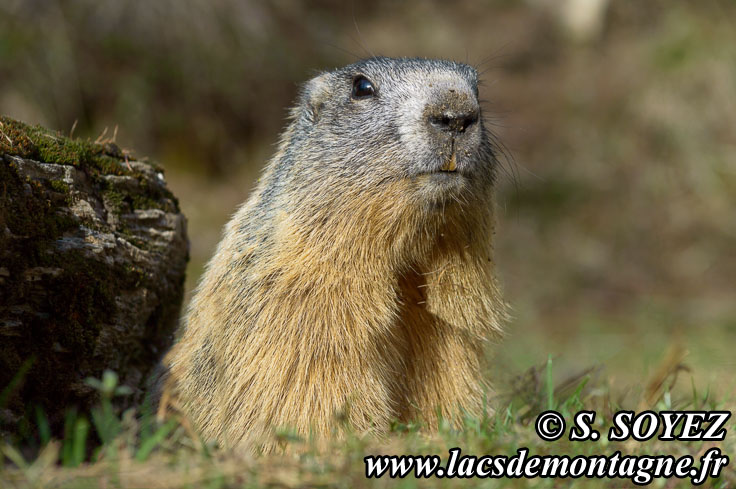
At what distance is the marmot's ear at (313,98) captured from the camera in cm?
503

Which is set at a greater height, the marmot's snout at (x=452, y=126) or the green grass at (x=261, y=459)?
the marmot's snout at (x=452, y=126)

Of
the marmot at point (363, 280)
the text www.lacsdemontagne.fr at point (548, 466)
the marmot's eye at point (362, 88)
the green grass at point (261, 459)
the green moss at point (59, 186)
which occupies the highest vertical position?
the marmot's eye at point (362, 88)

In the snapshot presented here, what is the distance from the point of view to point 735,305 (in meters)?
11.9

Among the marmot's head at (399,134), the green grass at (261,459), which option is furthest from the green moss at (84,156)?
the green grass at (261,459)

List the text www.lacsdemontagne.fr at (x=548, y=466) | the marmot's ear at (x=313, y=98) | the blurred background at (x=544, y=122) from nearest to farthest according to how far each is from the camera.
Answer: the text www.lacsdemontagne.fr at (x=548, y=466) < the marmot's ear at (x=313, y=98) < the blurred background at (x=544, y=122)

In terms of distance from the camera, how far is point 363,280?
432 cm

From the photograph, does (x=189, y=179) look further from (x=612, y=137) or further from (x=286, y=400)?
(x=286, y=400)

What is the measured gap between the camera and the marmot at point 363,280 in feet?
13.8

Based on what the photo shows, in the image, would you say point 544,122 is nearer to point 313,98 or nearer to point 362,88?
point 313,98

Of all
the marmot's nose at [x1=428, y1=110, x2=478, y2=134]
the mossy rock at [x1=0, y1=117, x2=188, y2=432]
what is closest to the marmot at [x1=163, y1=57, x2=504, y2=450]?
the marmot's nose at [x1=428, y1=110, x2=478, y2=134]

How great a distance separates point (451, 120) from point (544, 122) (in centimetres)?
1183

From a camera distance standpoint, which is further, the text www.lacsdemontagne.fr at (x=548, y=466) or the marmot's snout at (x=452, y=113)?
the marmot's snout at (x=452, y=113)

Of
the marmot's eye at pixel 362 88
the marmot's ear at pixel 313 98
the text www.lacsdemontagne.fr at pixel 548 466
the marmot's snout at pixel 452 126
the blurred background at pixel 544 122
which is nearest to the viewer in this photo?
the text www.lacsdemontagne.fr at pixel 548 466

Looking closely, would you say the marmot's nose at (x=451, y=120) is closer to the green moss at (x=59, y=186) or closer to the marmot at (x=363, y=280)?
the marmot at (x=363, y=280)
